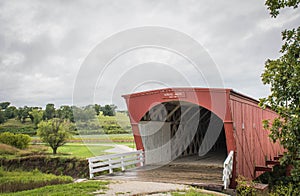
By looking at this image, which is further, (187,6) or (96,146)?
(96,146)

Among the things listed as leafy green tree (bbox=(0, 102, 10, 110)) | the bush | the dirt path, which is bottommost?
the dirt path

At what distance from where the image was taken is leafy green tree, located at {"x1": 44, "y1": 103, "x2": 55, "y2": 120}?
27.9m

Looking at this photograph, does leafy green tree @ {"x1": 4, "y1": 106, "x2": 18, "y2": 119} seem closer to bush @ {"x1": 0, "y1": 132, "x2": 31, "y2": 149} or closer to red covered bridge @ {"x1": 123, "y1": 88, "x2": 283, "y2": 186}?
bush @ {"x1": 0, "y1": 132, "x2": 31, "y2": 149}

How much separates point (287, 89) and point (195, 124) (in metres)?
8.13

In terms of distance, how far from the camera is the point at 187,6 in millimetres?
9414

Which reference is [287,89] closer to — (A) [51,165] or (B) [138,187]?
(B) [138,187]

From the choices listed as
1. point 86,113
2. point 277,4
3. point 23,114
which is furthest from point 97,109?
point 277,4

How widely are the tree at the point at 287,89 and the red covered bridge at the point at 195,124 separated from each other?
2.20m

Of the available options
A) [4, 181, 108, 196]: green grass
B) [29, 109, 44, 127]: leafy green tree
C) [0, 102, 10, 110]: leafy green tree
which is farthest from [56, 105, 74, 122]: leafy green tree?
[4, 181, 108, 196]: green grass

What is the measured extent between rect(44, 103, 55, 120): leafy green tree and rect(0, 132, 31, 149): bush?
576 centimetres

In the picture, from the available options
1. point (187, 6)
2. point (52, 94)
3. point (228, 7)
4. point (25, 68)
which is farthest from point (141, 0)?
point (52, 94)

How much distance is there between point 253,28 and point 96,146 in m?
18.2

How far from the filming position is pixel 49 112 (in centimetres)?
2853

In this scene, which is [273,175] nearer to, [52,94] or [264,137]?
[264,137]
